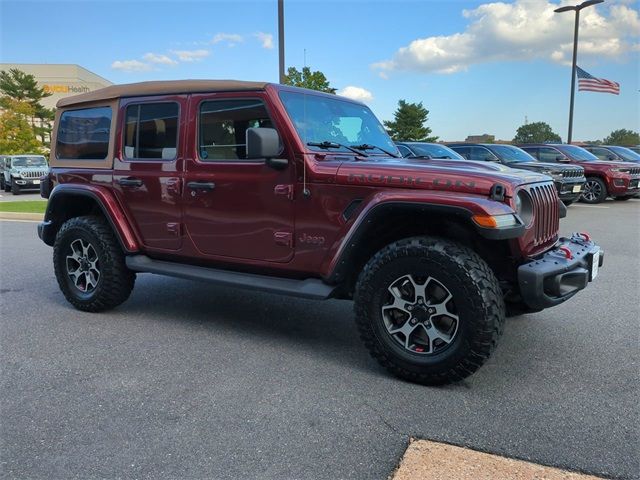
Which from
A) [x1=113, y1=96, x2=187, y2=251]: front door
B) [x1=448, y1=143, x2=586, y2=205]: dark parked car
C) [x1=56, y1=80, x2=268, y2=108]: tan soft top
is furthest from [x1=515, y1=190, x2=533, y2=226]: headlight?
[x1=448, y1=143, x2=586, y2=205]: dark parked car

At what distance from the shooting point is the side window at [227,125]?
380 cm

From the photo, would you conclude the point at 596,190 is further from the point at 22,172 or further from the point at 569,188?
the point at 22,172

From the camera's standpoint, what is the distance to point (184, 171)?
4.07m

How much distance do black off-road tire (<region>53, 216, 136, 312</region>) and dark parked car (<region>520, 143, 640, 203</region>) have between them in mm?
13190

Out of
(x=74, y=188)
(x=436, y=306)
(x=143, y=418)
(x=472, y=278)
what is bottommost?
(x=143, y=418)

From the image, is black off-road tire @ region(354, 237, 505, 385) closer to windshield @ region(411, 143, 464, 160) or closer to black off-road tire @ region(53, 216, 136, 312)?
black off-road tire @ region(53, 216, 136, 312)

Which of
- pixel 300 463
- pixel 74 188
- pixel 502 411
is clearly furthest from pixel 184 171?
pixel 502 411

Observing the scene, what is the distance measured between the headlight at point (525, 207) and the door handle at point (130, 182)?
2.92 metres

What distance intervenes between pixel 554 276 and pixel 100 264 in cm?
356

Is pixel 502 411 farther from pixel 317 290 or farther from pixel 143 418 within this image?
pixel 143 418

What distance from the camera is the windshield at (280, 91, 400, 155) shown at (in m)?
3.76

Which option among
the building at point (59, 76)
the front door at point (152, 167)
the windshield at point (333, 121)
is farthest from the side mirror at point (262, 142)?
the building at point (59, 76)

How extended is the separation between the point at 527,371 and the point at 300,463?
5.64 feet

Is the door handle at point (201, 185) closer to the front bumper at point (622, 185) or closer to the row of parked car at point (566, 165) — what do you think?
the row of parked car at point (566, 165)
